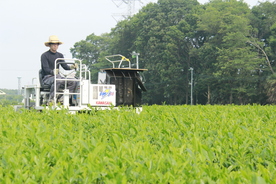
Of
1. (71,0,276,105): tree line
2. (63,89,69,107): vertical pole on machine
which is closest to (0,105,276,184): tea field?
(63,89,69,107): vertical pole on machine

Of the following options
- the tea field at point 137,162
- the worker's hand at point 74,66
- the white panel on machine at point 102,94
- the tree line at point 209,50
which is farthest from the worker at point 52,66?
the tree line at point 209,50

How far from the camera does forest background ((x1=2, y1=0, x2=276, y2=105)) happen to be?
194ft

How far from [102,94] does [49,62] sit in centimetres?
198

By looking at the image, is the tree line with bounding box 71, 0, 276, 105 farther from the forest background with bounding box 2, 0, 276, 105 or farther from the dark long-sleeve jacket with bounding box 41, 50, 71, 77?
the dark long-sleeve jacket with bounding box 41, 50, 71, 77

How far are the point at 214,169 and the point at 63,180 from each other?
53.3 inches

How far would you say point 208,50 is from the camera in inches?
2500

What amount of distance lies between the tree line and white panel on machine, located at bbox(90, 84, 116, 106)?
44386mm

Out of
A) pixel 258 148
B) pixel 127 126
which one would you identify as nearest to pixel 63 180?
pixel 258 148

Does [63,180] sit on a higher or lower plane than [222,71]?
lower

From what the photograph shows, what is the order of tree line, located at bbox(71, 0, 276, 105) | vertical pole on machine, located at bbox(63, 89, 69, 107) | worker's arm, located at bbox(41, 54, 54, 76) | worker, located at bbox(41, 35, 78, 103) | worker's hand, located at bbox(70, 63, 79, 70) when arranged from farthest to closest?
tree line, located at bbox(71, 0, 276, 105) → worker's hand, located at bbox(70, 63, 79, 70) → worker's arm, located at bbox(41, 54, 54, 76) → worker, located at bbox(41, 35, 78, 103) → vertical pole on machine, located at bbox(63, 89, 69, 107)

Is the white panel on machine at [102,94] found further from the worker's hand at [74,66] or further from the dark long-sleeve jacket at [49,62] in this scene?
the dark long-sleeve jacket at [49,62]

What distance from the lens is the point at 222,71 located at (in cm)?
5988

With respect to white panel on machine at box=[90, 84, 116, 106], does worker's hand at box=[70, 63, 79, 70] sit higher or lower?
higher

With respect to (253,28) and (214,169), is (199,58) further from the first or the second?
(214,169)
